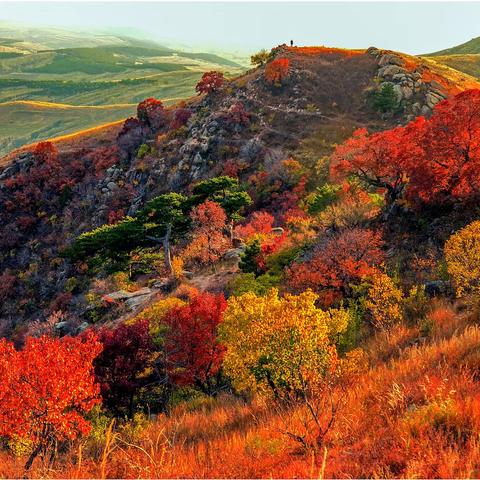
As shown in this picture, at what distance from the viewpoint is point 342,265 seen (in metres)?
26.2

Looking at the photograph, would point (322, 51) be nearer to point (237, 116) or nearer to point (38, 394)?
point (237, 116)

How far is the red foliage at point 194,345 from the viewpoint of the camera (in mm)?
23953

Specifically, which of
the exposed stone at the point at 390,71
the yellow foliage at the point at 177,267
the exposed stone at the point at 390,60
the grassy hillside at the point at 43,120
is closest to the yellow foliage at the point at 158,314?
the yellow foliage at the point at 177,267

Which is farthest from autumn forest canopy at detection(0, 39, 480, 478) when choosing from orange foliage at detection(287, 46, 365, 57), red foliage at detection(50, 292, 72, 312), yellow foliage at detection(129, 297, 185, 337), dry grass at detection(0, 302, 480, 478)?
red foliage at detection(50, 292, 72, 312)

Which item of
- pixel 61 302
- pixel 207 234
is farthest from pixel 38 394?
pixel 61 302

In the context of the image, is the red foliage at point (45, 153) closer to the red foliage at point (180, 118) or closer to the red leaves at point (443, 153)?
the red foliage at point (180, 118)

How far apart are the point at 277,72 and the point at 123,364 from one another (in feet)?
231

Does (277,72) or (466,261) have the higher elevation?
(277,72)

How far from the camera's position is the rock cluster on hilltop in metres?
65.9

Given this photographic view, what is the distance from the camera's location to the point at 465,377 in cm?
830

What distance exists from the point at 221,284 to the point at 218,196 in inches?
442

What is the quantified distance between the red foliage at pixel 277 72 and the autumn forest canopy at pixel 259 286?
0.94 feet

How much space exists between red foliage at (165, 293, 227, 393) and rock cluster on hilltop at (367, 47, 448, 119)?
5626 centimetres

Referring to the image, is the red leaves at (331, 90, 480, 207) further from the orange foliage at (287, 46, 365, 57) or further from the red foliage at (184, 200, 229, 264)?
the orange foliage at (287, 46, 365, 57)
